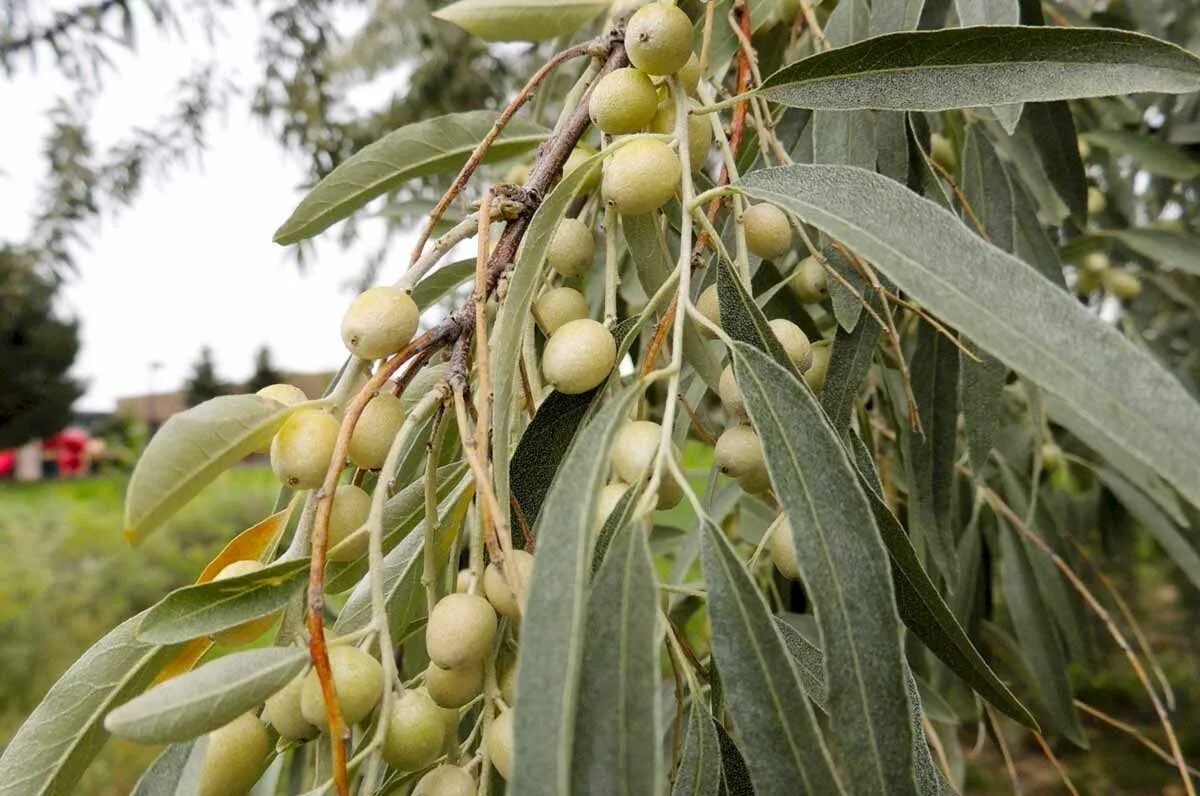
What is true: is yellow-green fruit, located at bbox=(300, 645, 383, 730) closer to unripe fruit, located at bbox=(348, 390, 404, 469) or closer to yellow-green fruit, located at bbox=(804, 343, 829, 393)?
unripe fruit, located at bbox=(348, 390, 404, 469)

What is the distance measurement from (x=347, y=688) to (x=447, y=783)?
7cm

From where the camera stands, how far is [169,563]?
4.15m

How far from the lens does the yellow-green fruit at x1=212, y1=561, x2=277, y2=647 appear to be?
42 centimetres

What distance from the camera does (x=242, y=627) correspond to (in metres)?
0.43

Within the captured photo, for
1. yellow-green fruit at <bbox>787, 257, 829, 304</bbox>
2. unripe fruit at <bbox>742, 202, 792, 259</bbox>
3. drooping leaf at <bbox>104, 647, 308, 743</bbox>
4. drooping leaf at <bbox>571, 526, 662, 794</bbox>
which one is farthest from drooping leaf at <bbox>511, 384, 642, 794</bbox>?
yellow-green fruit at <bbox>787, 257, 829, 304</bbox>

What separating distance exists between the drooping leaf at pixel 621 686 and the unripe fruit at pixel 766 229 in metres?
0.26

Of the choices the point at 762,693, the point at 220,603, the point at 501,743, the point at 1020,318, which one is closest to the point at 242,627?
the point at 220,603

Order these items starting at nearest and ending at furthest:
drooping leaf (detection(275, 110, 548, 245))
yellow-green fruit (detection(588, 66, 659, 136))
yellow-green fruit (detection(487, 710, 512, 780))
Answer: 1. yellow-green fruit (detection(487, 710, 512, 780))
2. yellow-green fruit (detection(588, 66, 659, 136))
3. drooping leaf (detection(275, 110, 548, 245))

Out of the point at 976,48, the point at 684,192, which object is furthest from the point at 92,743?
the point at 976,48

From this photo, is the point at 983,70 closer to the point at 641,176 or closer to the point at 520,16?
the point at 641,176

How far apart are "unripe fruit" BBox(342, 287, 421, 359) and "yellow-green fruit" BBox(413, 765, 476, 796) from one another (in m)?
0.20

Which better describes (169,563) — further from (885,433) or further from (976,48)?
(976,48)

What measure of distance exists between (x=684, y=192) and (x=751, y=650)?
0.23m

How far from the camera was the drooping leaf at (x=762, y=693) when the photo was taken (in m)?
0.35
